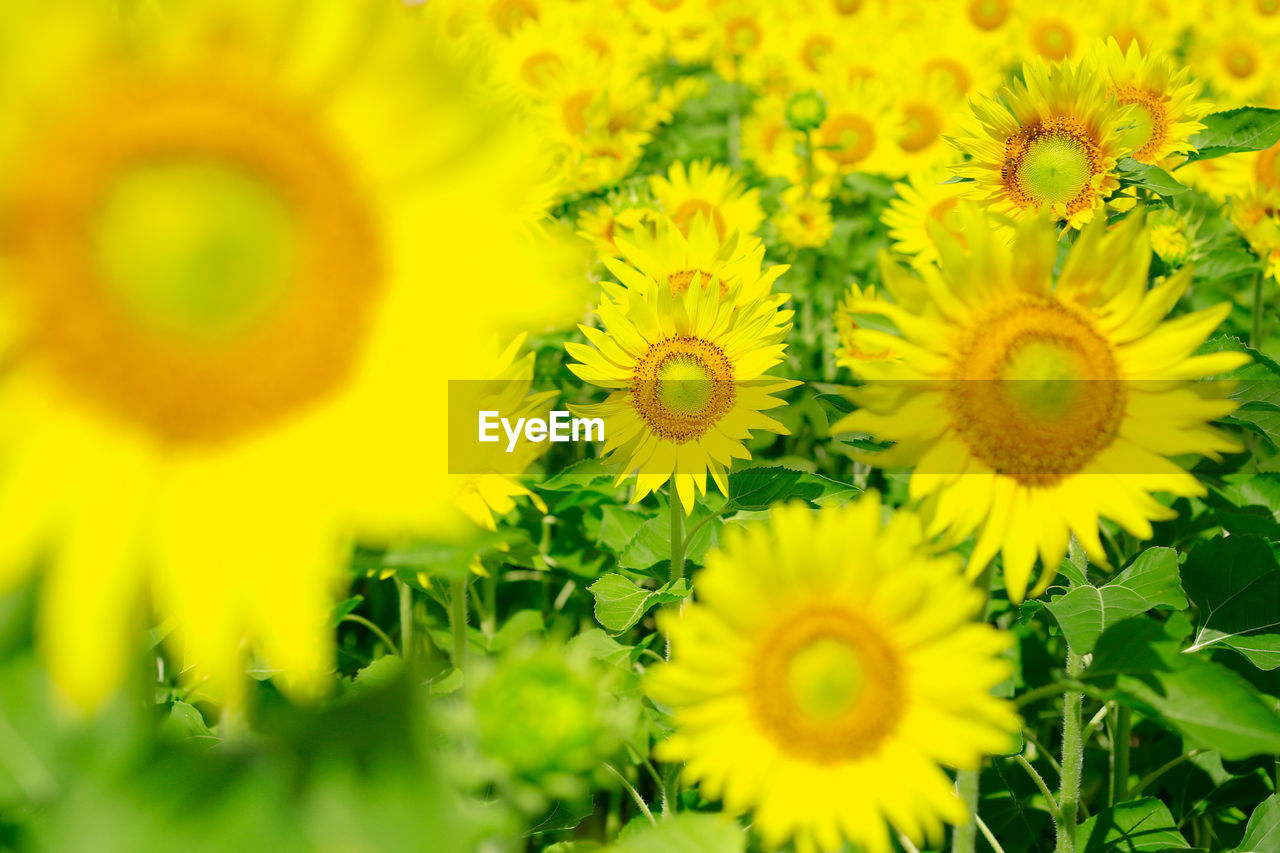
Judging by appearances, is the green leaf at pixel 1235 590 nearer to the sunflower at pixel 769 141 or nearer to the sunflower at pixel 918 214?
the sunflower at pixel 918 214

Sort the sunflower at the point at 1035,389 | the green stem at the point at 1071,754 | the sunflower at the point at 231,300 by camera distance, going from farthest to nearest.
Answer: the green stem at the point at 1071,754 < the sunflower at the point at 1035,389 < the sunflower at the point at 231,300

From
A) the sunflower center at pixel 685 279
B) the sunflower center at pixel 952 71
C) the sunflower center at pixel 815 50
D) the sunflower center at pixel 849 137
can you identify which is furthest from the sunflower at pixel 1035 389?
the sunflower center at pixel 815 50

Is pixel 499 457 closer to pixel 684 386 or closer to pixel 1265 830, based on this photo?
pixel 684 386

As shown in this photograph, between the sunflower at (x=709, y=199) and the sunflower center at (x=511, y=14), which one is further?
the sunflower center at (x=511, y=14)

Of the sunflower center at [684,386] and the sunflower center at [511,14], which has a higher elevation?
the sunflower center at [511,14]

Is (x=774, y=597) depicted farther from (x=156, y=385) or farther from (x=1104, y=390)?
(x=156, y=385)

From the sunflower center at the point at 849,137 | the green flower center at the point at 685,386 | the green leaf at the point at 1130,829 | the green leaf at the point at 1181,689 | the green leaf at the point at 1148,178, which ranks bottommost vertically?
the green leaf at the point at 1130,829

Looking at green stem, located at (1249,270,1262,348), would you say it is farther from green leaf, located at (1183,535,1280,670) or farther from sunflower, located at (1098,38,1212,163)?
green leaf, located at (1183,535,1280,670)
